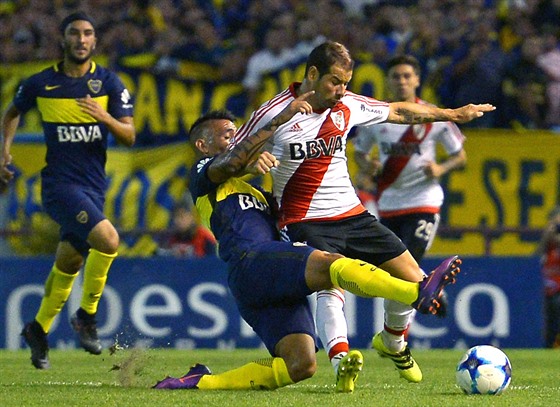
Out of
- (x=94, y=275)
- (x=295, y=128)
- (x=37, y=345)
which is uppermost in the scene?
(x=295, y=128)

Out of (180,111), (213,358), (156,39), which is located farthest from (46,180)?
(156,39)

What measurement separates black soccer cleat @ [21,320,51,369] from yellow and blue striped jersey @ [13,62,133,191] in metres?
1.10

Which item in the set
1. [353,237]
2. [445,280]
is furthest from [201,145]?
[445,280]

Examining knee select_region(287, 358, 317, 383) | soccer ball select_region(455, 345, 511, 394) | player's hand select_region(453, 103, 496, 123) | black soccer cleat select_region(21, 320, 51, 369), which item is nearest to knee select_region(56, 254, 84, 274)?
black soccer cleat select_region(21, 320, 51, 369)

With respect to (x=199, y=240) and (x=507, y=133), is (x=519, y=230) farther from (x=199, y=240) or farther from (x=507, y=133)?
(x=199, y=240)

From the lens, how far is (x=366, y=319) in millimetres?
12656

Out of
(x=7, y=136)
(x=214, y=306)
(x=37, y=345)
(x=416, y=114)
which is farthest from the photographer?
(x=214, y=306)

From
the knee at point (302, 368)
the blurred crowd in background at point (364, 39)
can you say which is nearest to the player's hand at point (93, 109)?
the knee at point (302, 368)

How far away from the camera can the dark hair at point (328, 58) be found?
23.9 feet

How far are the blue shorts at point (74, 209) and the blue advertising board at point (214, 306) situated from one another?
3142mm

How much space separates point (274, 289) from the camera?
22.2ft

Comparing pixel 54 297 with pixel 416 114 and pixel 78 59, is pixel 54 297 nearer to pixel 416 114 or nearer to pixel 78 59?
pixel 78 59

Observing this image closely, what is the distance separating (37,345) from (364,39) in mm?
6837

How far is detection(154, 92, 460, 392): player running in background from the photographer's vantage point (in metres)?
6.53
